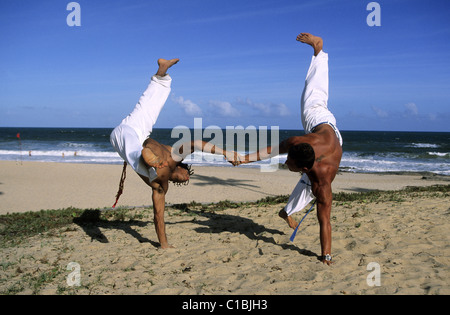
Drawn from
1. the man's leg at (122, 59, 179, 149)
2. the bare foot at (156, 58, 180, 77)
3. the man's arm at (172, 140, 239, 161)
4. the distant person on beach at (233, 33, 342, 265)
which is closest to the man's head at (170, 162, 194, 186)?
the man's arm at (172, 140, 239, 161)

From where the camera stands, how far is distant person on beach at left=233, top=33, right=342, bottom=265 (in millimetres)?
4480

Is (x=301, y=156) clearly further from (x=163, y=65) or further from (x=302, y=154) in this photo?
(x=163, y=65)

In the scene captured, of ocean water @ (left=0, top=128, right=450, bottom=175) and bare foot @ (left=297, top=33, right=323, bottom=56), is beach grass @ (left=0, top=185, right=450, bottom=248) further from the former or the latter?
ocean water @ (left=0, top=128, right=450, bottom=175)

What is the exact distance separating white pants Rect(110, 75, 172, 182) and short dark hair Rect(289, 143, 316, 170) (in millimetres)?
1973

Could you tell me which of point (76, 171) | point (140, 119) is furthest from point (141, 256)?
point (76, 171)

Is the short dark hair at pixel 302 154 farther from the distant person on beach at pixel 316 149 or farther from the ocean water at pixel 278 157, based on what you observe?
the ocean water at pixel 278 157

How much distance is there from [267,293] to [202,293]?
70 centimetres

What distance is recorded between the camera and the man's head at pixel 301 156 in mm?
4270

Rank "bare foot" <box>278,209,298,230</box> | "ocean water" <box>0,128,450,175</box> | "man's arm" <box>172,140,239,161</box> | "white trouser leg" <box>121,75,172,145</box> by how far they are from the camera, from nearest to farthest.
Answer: "man's arm" <box>172,140,239,161</box>
"white trouser leg" <box>121,75,172,145</box>
"bare foot" <box>278,209,298,230</box>
"ocean water" <box>0,128,450,175</box>

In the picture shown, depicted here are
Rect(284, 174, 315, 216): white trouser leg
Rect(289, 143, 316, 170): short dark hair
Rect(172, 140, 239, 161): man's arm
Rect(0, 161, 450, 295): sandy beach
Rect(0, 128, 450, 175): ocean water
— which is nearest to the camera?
Rect(0, 161, 450, 295): sandy beach

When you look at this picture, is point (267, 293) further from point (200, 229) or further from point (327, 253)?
point (200, 229)

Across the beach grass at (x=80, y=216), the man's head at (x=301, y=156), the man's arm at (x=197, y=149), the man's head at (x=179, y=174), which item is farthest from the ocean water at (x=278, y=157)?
the man's head at (x=301, y=156)

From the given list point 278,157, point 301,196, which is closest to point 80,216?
point 301,196
